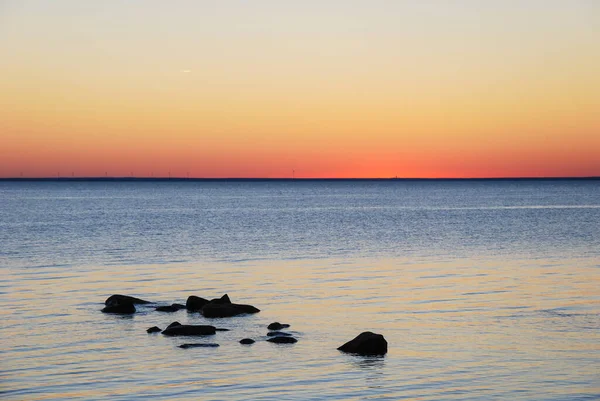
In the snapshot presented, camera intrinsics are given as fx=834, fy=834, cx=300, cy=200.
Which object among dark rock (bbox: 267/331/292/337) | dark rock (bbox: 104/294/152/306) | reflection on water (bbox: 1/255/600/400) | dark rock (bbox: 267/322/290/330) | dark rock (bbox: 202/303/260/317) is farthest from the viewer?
dark rock (bbox: 104/294/152/306)

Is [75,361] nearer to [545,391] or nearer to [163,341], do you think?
[163,341]

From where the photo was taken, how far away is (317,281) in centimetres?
4503

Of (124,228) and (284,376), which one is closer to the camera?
(284,376)

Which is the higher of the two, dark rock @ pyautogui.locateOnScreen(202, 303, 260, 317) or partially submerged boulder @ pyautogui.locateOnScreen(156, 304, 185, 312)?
dark rock @ pyautogui.locateOnScreen(202, 303, 260, 317)

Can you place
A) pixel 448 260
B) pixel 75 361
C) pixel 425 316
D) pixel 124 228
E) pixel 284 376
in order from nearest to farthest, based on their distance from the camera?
1. pixel 284 376
2. pixel 75 361
3. pixel 425 316
4. pixel 448 260
5. pixel 124 228

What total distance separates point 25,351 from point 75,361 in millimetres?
2442

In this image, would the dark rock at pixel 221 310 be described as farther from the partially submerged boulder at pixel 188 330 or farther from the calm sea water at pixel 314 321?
the partially submerged boulder at pixel 188 330

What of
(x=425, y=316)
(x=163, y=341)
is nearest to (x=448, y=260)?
(x=425, y=316)

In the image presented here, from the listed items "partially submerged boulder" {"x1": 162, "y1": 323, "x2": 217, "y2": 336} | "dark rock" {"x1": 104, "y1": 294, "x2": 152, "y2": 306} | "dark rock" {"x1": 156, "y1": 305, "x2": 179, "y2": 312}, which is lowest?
"dark rock" {"x1": 156, "y1": 305, "x2": 179, "y2": 312}

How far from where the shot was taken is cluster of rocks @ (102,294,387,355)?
88.6 ft

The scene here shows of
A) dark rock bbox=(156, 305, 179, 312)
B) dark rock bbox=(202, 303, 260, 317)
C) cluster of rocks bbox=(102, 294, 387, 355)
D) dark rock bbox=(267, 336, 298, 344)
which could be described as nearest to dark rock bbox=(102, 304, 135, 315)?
cluster of rocks bbox=(102, 294, 387, 355)

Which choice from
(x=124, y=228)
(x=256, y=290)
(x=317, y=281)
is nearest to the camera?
(x=256, y=290)

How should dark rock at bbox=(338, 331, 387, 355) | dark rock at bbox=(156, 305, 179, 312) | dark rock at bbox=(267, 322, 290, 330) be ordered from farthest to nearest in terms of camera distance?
dark rock at bbox=(156, 305, 179, 312) < dark rock at bbox=(267, 322, 290, 330) < dark rock at bbox=(338, 331, 387, 355)

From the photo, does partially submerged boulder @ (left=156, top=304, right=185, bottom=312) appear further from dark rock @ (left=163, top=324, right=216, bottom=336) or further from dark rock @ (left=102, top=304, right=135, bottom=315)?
dark rock @ (left=163, top=324, right=216, bottom=336)
